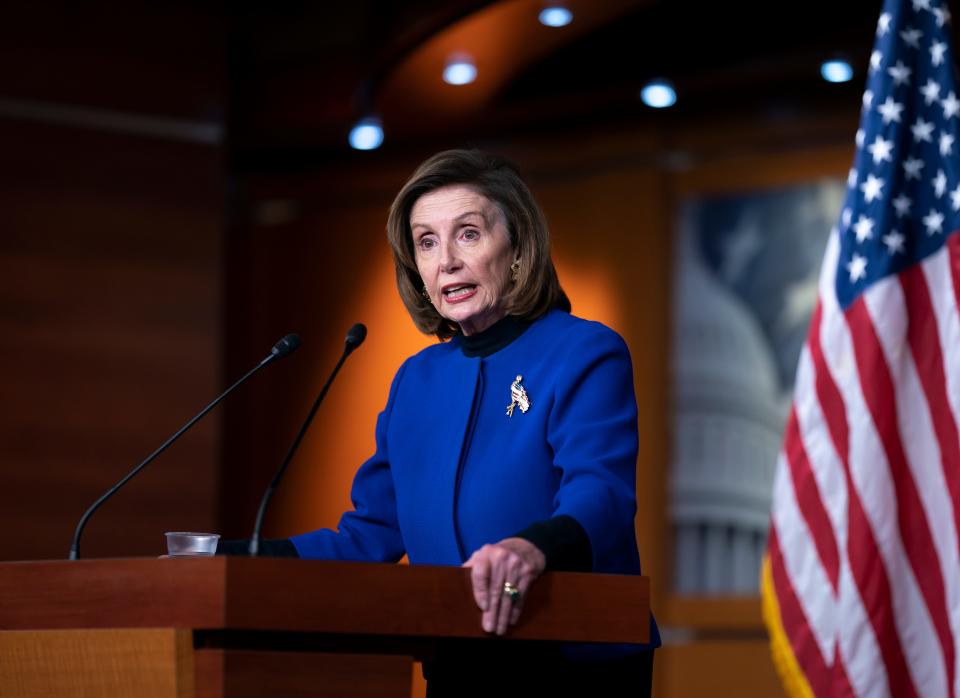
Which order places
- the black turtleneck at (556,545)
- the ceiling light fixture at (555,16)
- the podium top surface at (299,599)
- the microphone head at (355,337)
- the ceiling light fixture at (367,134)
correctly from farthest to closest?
1. the ceiling light fixture at (367,134)
2. the ceiling light fixture at (555,16)
3. the microphone head at (355,337)
4. the black turtleneck at (556,545)
5. the podium top surface at (299,599)

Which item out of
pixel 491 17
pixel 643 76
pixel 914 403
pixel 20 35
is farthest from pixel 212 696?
pixel 20 35

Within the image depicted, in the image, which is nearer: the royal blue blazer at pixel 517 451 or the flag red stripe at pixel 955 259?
the royal blue blazer at pixel 517 451

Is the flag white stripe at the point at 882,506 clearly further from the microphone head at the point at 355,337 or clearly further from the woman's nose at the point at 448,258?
the microphone head at the point at 355,337

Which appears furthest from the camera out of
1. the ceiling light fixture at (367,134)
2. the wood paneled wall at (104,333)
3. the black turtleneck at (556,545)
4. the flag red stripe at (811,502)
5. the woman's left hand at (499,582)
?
the ceiling light fixture at (367,134)

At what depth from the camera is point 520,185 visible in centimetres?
249

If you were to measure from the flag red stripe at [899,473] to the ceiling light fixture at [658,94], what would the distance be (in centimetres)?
235

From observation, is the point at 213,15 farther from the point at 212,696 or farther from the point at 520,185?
the point at 212,696

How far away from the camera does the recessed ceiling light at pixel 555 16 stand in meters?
5.05

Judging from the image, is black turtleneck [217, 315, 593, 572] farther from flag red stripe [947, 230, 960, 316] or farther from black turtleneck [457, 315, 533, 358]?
flag red stripe [947, 230, 960, 316]

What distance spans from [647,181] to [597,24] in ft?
2.58

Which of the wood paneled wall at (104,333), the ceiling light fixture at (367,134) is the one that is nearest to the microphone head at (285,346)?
the wood paneled wall at (104,333)

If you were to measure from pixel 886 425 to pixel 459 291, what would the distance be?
1.32 meters

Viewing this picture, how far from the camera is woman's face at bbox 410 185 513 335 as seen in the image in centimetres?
240

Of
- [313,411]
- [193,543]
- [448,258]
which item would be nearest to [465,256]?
[448,258]
